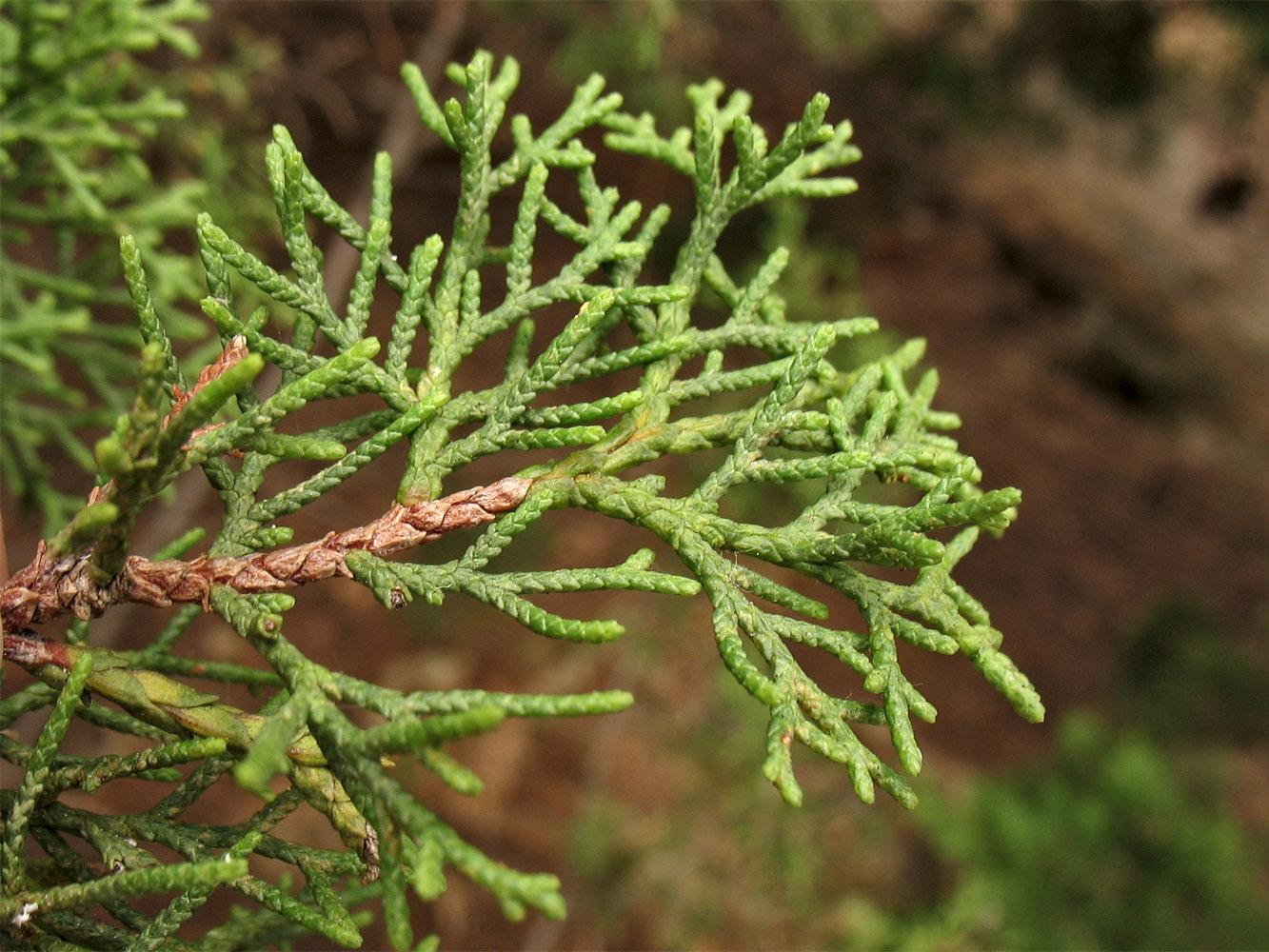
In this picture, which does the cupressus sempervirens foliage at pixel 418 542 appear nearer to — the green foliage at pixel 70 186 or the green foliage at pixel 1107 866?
the green foliage at pixel 70 186

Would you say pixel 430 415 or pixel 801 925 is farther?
pixel 801 925

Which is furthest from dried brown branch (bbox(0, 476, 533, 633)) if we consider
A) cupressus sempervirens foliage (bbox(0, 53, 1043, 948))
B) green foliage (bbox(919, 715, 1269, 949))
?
green foliage (bbox(919, 715, 1269, 949))

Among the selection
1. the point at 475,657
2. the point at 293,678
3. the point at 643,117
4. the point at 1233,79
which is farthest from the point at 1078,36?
the point at 293,678

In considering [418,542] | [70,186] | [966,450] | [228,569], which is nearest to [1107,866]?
[966,450]

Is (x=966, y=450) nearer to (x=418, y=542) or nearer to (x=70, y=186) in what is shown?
(x=70, y=186)

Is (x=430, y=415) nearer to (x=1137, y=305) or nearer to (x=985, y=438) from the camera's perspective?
(x=985, y=438)

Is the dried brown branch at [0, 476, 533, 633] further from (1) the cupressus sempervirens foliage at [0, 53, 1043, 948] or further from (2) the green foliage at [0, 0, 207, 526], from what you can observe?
(2) the green foliage at [0, 0, 207, 526]

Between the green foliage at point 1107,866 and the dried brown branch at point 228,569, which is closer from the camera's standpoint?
the dried brown branch at point 228,569

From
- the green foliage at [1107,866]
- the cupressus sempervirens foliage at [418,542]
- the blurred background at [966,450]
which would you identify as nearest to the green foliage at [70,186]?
the cupressus sempervirens foliage at [418,542]
